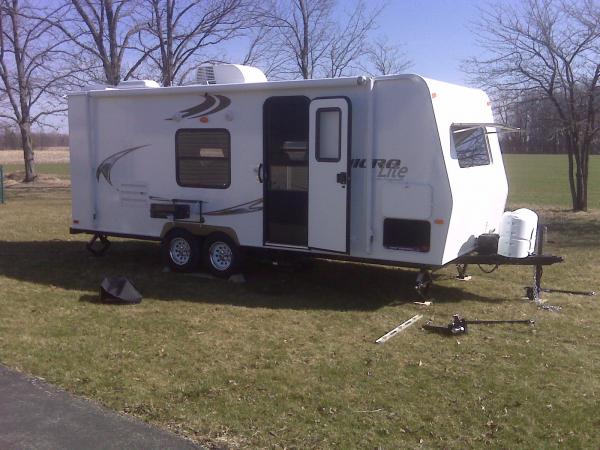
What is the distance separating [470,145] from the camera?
7.82 m

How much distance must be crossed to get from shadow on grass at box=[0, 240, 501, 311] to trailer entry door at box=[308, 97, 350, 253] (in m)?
0.77

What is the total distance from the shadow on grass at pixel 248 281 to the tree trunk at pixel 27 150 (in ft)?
58.0

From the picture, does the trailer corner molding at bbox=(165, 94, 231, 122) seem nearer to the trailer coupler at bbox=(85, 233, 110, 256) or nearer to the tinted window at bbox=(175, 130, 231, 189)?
the tinted window at bbox=(175, 130, 231, 189)

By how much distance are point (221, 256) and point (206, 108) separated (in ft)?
6.59

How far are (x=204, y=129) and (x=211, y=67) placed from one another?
3.43ft

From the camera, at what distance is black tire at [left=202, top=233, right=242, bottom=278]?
861 cm

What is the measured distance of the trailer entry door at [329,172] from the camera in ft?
24.5

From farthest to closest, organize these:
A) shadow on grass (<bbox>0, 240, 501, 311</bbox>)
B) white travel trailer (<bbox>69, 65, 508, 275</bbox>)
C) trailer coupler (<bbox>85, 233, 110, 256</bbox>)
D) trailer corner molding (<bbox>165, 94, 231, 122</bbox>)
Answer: trailer coupler (<bbox>85, 233, 110, 256</bbox>), trailer corner molding (<bbox>165, 94, 231, 122</bbox>), shadow on grass (<bbox>0, 240, 501, 311</bbox>), white travel trailer (<bbox>69, 65, 508, 275</bbox>)

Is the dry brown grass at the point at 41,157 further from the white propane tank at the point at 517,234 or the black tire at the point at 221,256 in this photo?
the white propane tank at the point at 517,234

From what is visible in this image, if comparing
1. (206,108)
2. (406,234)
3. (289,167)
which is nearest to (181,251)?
(206,108)

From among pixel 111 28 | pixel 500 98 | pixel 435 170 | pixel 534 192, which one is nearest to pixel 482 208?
pixel 435 170

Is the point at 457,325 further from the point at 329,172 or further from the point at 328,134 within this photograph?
the point at 328,134

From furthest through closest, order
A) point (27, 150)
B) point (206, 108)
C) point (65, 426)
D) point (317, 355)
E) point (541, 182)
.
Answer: point (541, 182)
point (27, 150)
point (206, 108)
point (317, 355)
point (65, 426)

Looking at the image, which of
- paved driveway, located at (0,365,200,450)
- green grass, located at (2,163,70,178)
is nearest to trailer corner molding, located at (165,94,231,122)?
paved driveway, located at (0,365,200,450)
